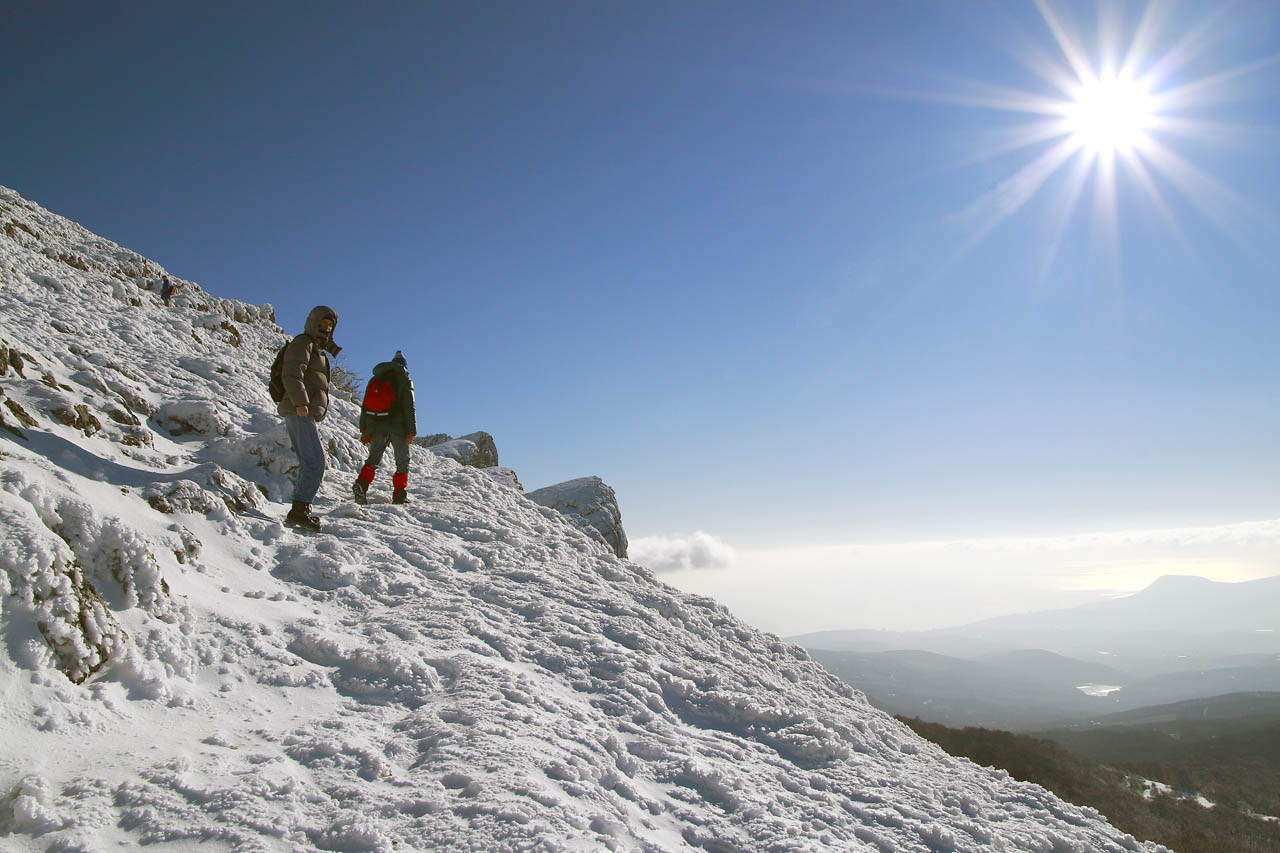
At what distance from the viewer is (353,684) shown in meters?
5.30

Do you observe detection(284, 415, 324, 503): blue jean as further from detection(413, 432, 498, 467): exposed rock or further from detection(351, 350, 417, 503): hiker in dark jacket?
detection(413, 432, 498, 467): exposed rock

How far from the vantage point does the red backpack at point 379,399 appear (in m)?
11.4

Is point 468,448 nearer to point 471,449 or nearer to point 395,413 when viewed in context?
point 471,449

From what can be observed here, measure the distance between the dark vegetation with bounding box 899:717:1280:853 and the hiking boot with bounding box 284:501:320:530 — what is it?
1453 cm

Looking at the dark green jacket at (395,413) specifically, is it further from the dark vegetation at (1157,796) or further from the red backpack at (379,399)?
the dark vegetation at (1157,796)

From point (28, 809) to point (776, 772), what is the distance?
19.1 ft

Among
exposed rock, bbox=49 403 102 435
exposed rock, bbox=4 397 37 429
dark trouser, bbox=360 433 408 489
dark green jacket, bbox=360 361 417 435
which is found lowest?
exposed rock, bbox=4 397 37 429

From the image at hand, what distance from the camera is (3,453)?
550 cm

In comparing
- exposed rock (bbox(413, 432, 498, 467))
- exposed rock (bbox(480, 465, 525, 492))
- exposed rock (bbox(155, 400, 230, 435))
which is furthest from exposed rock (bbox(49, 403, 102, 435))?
exposed rock (bbox(413, 432, 498, 467))

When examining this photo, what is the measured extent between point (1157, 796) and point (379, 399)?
3654 cm

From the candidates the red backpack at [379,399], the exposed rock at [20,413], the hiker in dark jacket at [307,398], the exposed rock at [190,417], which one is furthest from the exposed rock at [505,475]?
the exposed rock at [20,413]

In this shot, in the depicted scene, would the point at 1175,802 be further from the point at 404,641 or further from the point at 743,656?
the point at 404,641

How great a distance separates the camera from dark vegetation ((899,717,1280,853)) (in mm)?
18828

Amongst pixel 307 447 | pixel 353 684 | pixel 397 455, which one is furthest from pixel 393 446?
pixel 353 684
